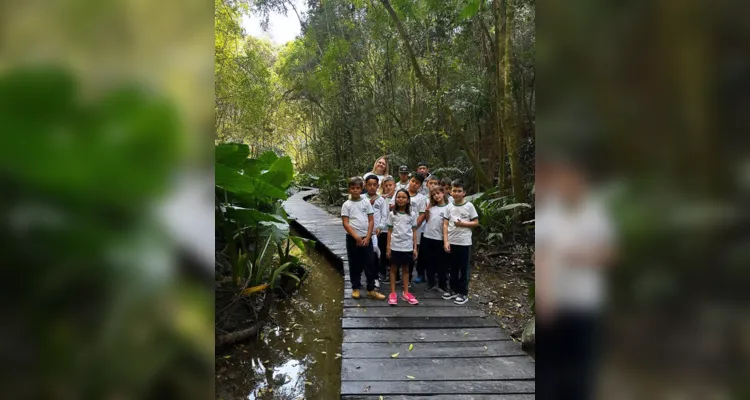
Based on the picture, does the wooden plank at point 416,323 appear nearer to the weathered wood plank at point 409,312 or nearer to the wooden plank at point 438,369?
the weathered wood plank at point 409,312

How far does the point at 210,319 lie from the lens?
2.15ft

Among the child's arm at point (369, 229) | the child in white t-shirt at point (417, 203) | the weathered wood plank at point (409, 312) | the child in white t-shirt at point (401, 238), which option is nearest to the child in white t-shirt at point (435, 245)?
the child in white t-shirt at point (417, 203)

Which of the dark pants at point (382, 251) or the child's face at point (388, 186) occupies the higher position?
the child's face at point (388, 186)

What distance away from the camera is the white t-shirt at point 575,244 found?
575 millimetres

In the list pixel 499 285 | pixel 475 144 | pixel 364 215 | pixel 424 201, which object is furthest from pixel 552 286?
pixel 475 144


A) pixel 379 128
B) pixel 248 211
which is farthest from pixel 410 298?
pixel 379 128

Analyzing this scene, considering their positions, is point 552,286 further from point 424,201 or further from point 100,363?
point 424,201

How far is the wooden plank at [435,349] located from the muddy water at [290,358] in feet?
1.48

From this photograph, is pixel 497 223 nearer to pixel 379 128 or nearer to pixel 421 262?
pixel 421 262

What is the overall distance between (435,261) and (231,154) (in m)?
2.56

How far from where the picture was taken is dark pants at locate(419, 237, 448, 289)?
4766 mm

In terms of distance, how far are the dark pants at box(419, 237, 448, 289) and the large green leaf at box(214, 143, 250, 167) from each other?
2.21m

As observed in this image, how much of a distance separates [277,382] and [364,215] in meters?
1.78

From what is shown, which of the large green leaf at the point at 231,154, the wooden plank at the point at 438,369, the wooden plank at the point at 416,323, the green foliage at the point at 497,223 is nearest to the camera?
the wooden plank at the point at 438,369
